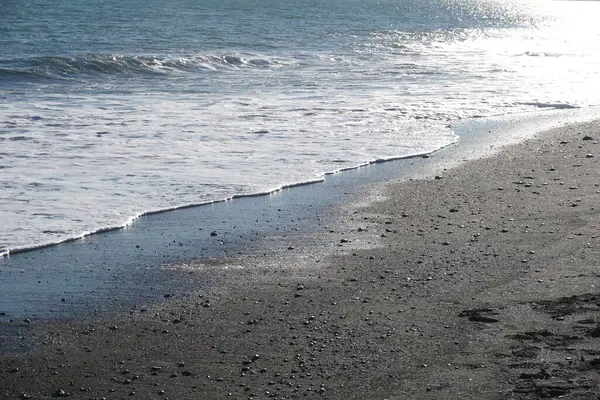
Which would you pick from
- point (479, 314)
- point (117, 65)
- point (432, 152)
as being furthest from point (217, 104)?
point (479, 314)

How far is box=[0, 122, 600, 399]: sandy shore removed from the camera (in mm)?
4641

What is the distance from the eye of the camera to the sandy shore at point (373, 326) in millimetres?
4641

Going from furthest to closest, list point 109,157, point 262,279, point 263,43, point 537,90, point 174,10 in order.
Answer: point 174,10
point 263,43
point 537,90
point 109,157
point 262,279

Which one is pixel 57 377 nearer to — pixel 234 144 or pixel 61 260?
pixel 61 260

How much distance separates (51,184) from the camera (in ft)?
28.3

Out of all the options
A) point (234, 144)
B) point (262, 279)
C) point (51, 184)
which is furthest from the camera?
point (234, 144)

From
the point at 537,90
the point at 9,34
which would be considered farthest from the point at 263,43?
the point at 537,90

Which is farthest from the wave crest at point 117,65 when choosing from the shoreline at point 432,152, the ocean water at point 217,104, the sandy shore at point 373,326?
the sandy shore at point 373,326

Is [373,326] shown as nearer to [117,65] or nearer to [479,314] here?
[479,314]

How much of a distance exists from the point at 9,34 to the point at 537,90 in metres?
20.2

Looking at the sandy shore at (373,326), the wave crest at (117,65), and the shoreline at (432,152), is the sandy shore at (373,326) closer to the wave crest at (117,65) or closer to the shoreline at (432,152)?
the shoreline at (432,152)

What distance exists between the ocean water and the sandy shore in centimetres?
170

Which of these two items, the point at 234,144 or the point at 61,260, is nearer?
the point at 61,260

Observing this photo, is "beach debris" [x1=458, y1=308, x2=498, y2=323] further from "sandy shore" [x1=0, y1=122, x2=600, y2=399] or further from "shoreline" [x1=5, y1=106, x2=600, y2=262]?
"shoreline" [x1=5, y1=106, x2=600, y2=262]
